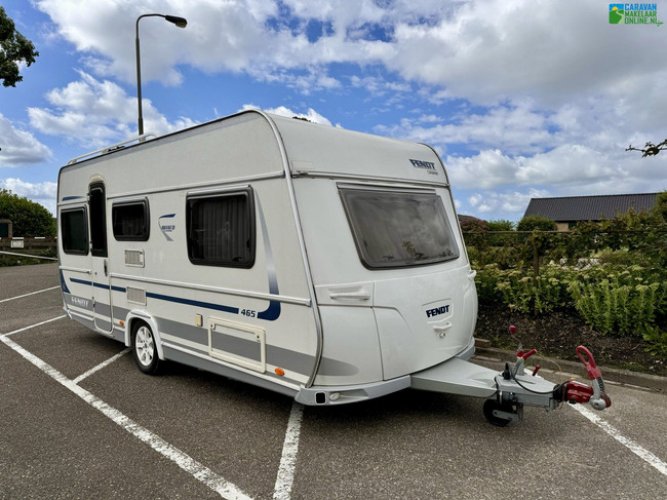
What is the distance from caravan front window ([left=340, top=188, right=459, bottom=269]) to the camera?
13.5 feet

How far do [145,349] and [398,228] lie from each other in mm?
3517

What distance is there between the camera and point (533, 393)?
3.74 m

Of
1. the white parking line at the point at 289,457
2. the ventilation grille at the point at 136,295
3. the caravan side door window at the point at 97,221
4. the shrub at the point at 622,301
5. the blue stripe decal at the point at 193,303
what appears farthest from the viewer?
the caravan side door window at the point at 97,221

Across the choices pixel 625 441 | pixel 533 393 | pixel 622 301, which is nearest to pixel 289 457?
pixel 533 393

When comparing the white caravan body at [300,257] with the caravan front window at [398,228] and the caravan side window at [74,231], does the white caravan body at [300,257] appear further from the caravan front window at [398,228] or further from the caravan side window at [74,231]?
the caravan side window at [74,231]

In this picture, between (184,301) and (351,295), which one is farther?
(184,301)

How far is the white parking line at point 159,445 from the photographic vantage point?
3277 mm

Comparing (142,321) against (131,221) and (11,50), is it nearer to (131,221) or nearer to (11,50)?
(131,221)

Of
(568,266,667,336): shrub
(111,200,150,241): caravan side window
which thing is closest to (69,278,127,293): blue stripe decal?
(111,200,150,241): caravan side window

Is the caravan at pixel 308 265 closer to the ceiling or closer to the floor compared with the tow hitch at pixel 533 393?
closer to the ceiling

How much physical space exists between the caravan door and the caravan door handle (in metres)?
4.00

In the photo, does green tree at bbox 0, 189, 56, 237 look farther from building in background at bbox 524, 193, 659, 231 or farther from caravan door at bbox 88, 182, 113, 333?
building in background at bbox 524, 193, 659, 231

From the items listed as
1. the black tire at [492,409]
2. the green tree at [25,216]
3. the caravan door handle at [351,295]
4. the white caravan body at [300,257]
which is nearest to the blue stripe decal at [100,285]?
the white caravan body at [300,257]

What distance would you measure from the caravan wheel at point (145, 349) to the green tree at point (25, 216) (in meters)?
30.8
